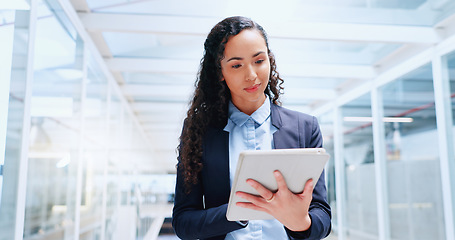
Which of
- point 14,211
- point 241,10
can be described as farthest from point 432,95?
point 14,211

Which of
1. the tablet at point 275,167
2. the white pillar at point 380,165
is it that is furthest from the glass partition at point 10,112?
the white pillar at point 380,165

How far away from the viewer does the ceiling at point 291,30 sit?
12.9 feet

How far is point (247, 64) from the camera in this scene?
1.24 m

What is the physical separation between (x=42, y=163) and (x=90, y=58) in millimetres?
1988

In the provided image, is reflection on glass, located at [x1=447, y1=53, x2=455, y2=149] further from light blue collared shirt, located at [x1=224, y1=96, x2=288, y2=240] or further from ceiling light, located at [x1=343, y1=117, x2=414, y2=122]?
light blue collared shirt, located at [x1=224, y1=96, x2=288, y2=240]

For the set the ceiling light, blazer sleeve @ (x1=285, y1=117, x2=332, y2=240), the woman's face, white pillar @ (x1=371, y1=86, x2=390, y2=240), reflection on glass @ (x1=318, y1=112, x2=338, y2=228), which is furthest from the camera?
reflection on glass @ (x1=318, y1=112, x2=338, y2=228)

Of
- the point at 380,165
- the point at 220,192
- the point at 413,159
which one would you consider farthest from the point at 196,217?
the point at 380,165

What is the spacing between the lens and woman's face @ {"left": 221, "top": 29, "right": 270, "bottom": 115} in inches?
48.9

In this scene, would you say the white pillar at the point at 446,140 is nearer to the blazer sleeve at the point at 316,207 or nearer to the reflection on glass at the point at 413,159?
the reflection on glass at the point at 413,159

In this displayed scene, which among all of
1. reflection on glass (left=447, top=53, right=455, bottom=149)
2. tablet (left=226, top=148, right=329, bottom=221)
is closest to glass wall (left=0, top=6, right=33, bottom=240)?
tablet (left=226, top=148, right=329, bottom=221)

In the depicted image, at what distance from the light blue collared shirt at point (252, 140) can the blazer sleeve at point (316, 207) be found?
6 cm

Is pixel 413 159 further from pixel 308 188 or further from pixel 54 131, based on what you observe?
pixel 308 188

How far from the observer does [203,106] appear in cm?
140

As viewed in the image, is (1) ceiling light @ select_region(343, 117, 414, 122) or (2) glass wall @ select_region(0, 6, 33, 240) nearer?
(2) glass wall @ select_region(0, 6, 33, 240)
